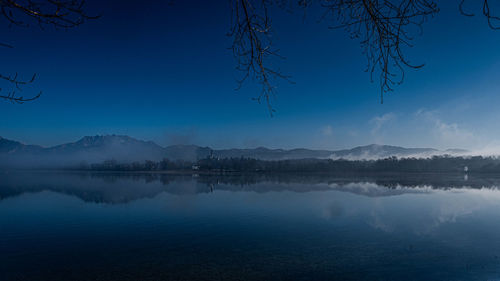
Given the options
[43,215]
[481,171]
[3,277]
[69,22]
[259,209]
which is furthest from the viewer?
[481,171]

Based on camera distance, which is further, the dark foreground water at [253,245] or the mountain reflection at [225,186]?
the mountain reflection at [225,186]

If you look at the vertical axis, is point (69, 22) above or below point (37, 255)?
above

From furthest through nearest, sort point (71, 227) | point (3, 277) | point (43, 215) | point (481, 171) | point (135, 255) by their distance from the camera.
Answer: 1. point (481, 171)
2. point (43, 215)
3. point (71, 227)
4. point (135, 255)
5. point (3, 277)

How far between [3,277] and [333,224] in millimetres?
20704

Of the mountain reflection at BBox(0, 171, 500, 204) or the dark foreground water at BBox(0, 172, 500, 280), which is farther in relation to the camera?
the mountain reflection at BBox(0, 171, 500, 204)

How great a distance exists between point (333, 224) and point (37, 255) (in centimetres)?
1982

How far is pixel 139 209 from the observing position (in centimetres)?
3406

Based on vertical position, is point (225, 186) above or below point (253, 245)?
below

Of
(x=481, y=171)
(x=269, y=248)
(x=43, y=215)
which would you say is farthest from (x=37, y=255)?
(x=481, y=171)

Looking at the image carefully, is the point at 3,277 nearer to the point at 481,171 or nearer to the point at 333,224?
the point at 333,224

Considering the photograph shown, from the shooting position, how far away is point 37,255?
16047mm

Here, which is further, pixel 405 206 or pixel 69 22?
pixel 405 206

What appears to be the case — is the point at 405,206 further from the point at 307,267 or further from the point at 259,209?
the point at 307,267

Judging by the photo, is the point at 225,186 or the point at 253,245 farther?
the point at 225,186
